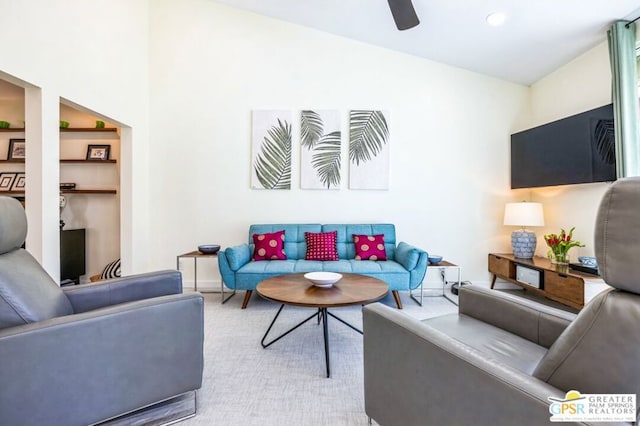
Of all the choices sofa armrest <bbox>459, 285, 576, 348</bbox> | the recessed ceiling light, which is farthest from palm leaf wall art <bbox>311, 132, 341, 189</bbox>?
sofa armrest <bbox>459, 285, 576, 348</bbox>

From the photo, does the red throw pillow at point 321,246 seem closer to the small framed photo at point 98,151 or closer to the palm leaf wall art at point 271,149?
the palm leaf wall art at point 271,149

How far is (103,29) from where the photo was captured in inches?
118

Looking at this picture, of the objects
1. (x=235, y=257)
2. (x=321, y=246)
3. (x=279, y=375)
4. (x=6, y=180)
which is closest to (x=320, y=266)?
(x=321, y=246)

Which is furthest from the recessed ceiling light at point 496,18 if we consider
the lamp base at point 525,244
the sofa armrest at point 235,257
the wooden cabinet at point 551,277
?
the sofa armrest at point 235,257

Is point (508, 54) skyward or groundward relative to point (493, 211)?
skyward

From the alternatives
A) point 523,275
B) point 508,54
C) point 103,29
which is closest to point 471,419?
point 523,275

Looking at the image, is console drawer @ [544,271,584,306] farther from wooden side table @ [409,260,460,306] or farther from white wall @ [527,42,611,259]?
wooden side table @ [409,260,460,306]

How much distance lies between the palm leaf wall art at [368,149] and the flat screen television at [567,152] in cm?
163

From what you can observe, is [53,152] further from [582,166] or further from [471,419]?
[582,166]

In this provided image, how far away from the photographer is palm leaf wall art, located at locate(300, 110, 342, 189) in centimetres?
378

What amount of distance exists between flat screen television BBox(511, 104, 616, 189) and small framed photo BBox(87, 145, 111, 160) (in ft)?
17.2

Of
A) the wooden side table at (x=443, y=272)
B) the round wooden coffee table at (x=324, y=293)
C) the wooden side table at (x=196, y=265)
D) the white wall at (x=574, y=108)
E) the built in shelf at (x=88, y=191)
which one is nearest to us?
the round wooden coffee table at (x=324, y=293)

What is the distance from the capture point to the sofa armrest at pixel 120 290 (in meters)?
1.72

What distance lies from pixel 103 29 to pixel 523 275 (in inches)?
202
